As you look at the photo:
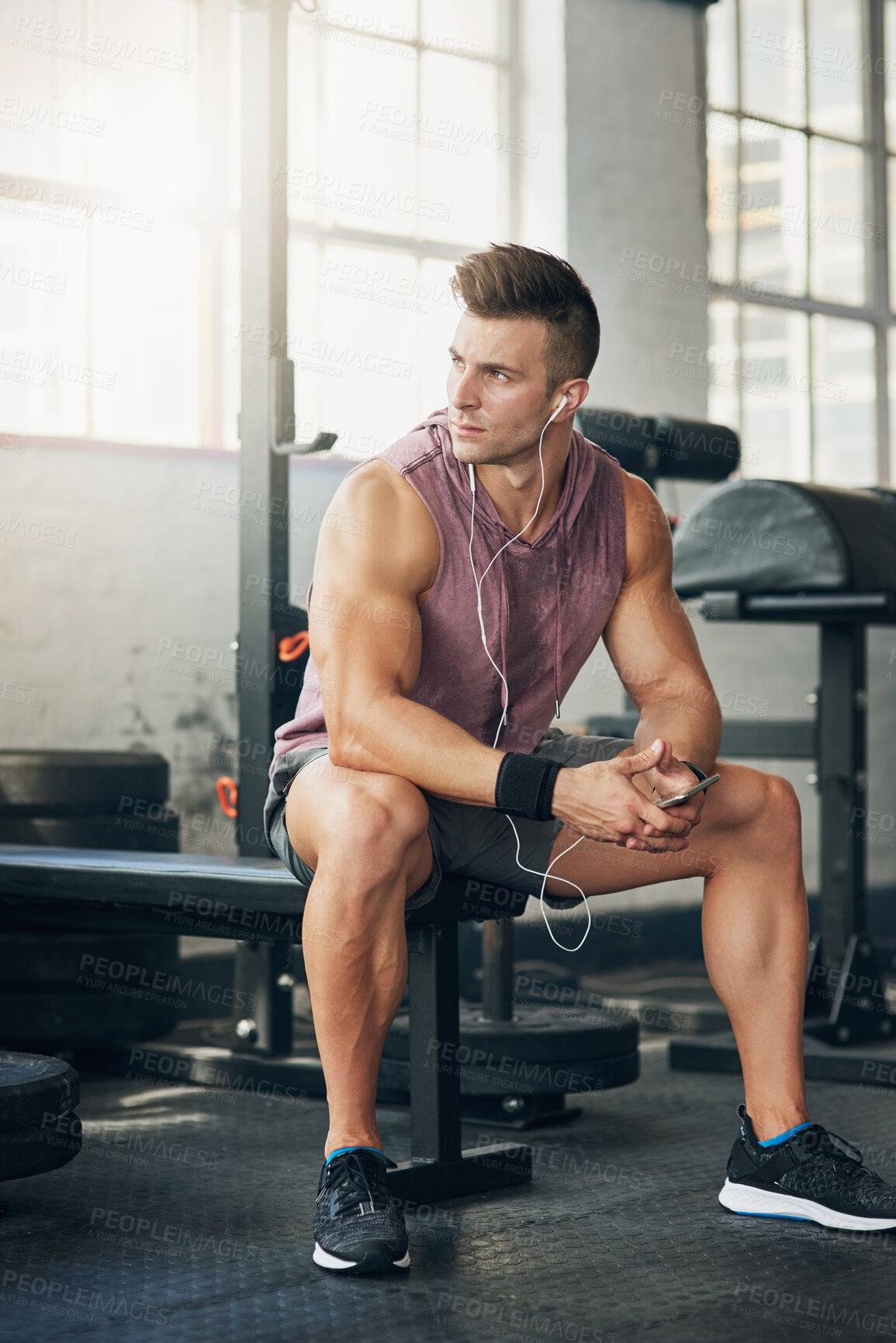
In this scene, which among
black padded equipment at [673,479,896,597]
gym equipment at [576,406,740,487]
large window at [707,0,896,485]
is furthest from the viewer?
large window at [707,0,896,485]

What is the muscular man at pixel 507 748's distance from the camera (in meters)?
1.79

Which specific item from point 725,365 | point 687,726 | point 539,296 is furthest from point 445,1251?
point 725,365

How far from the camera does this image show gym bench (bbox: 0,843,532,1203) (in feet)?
6.63

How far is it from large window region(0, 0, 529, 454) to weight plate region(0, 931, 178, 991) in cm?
119

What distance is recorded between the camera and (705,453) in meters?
3.52

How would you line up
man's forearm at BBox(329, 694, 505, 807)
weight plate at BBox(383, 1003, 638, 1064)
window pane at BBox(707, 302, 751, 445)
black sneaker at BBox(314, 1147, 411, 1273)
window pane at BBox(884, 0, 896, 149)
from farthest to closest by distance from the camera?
window pane at BBox(884, 0, 896, 149)
window pane at BBox(707, 302, 751, 445)
weight plate at BBox(383, 1003, 638, 1064)
man's forearm at BBox(329, 694, 505, 807)
black sneaker at BBox(314, 1147, 411, 1273)

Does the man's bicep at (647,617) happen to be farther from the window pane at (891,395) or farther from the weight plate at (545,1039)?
the window pane at (891,395)

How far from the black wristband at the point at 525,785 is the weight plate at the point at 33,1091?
2.19 ft

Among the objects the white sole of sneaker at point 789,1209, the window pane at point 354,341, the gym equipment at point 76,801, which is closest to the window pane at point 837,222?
the window pane at point 354,341

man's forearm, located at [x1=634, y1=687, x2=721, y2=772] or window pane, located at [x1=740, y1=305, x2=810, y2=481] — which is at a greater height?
window pane, located at [x1=740, y1=305, x2=810, y2=481]

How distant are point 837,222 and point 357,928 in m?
4.34

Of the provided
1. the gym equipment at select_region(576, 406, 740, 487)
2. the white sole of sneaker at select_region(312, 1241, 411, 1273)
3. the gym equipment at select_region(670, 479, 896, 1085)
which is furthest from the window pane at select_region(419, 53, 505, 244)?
the white sole of sneaker at select_region(312, 1241, 411, 1273)

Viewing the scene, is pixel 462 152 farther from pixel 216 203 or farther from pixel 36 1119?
pixel 36 1119

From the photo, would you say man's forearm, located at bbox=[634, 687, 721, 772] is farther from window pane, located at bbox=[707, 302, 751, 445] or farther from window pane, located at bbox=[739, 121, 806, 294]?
window pane, located at bbox=[739, 121, 806, 294]
